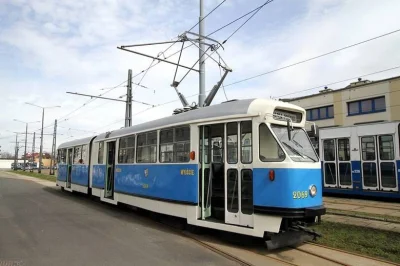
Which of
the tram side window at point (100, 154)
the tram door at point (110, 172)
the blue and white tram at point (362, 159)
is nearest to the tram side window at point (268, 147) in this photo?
the tram door at point (110, 172)

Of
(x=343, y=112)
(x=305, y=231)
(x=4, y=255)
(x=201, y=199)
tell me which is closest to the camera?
(x=4, y=255)

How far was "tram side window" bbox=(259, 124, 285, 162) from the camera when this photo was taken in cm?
716

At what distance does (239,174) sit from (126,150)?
569cm

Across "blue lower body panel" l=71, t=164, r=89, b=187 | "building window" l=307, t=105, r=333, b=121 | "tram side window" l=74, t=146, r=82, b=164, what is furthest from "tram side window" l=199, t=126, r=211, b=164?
"building window" l=307, t=105, r=333, b=121

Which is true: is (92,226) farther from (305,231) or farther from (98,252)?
(305,231)

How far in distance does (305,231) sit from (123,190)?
663 centimetres

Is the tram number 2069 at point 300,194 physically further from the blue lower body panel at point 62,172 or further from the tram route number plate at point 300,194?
the blue lower body panel at point 62,172

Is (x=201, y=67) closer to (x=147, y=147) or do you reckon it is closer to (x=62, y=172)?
(x=147, y=147)

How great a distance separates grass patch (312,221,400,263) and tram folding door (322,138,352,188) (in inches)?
271

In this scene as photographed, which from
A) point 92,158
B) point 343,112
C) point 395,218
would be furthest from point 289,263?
point 343,112

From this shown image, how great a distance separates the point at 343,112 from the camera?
105 feet

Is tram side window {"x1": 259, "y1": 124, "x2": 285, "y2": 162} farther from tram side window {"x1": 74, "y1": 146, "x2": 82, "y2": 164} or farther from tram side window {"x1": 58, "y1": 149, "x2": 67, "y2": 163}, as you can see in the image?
tram side window {"x1": 58, "y1": 149, "x2": 67, "y2": 163}

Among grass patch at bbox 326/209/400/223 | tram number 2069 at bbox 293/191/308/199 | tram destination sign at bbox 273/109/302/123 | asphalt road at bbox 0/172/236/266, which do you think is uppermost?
tram destination sign at bbox 273/109/302/123

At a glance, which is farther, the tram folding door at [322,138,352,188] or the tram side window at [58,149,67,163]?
the tram side window at [58,149,67,163]
